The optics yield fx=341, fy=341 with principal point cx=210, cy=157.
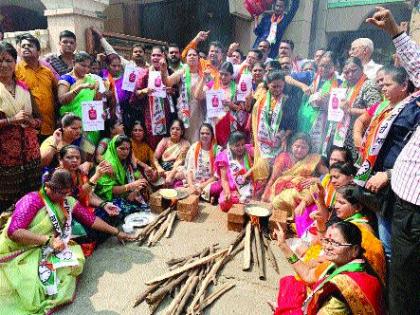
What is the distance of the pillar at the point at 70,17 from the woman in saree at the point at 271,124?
9.90 ft

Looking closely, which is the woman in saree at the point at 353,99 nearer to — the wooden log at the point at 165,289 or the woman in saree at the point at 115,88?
the wooden log at the point at 165,289

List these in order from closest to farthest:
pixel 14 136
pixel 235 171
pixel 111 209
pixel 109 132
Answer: pixel 14 136 < pixel 111 209 < pixel 235 171 < pixel 109 132

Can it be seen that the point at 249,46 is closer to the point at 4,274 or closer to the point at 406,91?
the point at 406,91

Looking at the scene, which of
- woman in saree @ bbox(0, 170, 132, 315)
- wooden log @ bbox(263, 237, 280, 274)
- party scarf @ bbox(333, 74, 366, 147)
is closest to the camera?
woman in saree @ bbox(0, 170, 132, 315)

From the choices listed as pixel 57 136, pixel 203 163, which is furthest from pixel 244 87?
pixel 57 136

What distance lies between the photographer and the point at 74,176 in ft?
11.2

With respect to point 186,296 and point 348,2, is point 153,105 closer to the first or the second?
point 186,296

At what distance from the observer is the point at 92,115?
408 centimetres

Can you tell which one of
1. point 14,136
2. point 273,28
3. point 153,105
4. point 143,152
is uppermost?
point 273,28

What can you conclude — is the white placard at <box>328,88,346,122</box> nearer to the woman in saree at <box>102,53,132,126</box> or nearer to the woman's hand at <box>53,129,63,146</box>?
the woman in saree at <box>102,53,132,126</box>

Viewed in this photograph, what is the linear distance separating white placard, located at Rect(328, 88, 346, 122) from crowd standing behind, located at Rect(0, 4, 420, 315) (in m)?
0.04

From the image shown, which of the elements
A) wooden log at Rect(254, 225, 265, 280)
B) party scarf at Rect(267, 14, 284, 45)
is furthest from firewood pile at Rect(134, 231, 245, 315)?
party scarf at Rect(267, 14, 284, 45)

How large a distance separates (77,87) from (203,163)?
1873 millimetres

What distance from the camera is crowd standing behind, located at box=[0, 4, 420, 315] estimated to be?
6.55 feet
